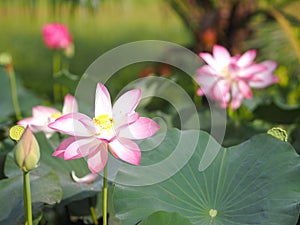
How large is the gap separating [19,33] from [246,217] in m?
7.84

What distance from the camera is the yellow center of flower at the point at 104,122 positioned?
3.21 ft

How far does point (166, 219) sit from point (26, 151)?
0.24 m

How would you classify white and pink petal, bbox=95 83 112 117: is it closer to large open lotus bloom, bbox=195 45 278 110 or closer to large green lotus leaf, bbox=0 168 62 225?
large green lotus leaf, bbox=0 168 62 225

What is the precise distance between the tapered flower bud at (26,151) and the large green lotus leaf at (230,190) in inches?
8.1

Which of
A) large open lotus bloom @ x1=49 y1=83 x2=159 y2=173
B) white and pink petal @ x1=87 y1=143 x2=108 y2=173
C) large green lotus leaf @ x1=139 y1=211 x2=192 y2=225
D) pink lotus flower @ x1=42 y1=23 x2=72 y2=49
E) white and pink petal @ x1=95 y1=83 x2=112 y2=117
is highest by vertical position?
white and pink petal @ x1=95 y1=83 x2=112 y2=117

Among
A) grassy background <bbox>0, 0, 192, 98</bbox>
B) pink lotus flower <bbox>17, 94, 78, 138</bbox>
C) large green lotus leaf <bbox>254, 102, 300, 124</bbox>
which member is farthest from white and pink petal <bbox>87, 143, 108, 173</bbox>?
grassy background <bbox>0, 0, 192, 98</bbox>

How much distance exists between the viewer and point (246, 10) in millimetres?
3604

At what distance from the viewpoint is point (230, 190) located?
1.08 meters

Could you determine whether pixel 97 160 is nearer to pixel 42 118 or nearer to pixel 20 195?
pixel 20 195

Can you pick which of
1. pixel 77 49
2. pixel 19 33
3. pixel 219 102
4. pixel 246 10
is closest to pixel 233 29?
pixel 246 10

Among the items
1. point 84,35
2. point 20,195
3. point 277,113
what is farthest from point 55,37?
point 84,35

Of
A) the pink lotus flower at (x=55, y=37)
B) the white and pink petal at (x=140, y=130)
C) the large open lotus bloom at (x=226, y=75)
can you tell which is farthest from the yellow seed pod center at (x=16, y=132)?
the pink lotus flower at (x=55, y=37)

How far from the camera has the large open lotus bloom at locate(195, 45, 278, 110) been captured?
5.14ft

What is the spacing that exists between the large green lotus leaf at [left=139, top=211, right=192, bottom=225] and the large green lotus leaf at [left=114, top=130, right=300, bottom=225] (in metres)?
0.06
